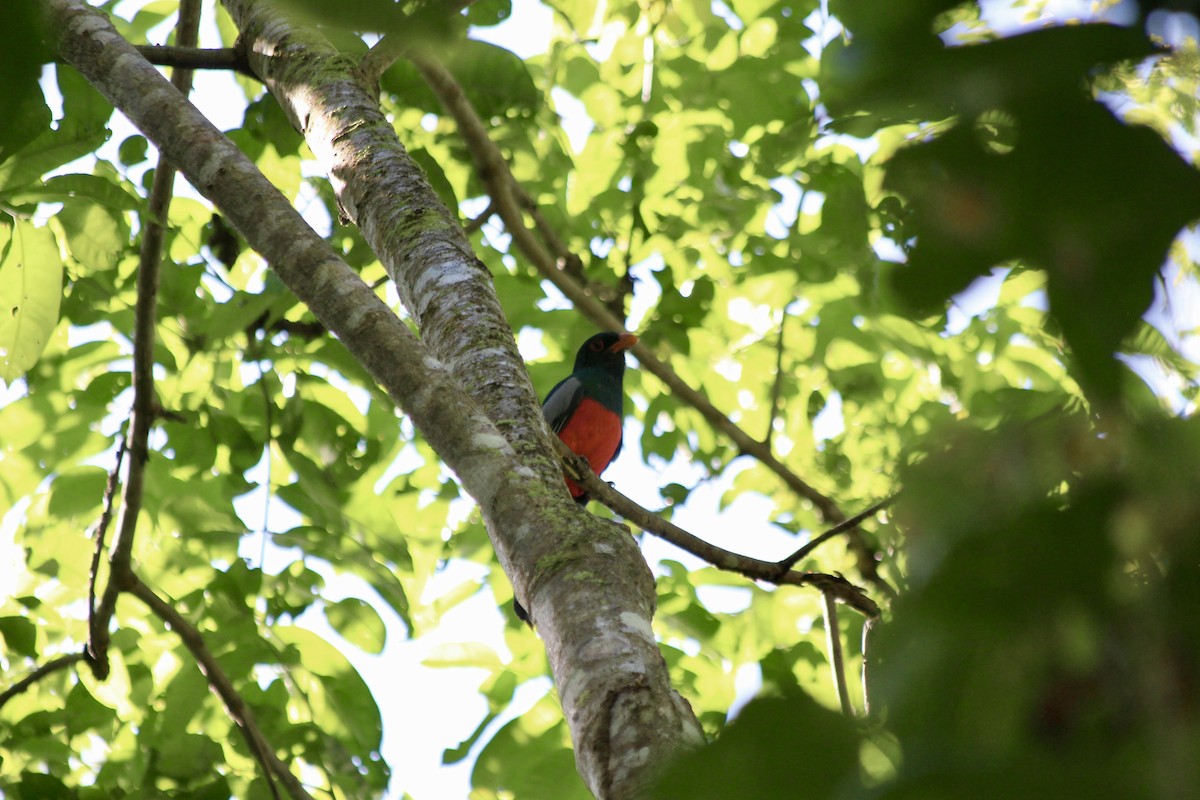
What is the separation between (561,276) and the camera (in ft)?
16.1

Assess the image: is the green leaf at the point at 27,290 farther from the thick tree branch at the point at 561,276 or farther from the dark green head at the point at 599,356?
the dark green head at the point at 599,356

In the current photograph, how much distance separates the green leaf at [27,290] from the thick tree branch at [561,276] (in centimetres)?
158

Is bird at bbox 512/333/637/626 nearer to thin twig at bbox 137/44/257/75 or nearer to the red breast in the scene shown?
the red breast

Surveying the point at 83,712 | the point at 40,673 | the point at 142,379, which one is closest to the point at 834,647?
the point at 83,712

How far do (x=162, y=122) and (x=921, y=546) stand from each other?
2.39 metres

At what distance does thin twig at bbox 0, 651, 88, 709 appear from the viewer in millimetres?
3775

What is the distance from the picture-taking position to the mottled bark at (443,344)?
143 cm

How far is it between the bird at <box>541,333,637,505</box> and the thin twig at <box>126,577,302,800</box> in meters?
3.29

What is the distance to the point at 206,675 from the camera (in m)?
3.69

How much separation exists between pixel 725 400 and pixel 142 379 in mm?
2974

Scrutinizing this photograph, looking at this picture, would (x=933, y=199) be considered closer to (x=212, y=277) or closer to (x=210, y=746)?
(x=210, y=746)

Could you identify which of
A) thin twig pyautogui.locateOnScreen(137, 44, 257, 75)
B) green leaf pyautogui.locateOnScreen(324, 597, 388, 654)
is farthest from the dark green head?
thin twig pyautogui.locateOnScreen(137, 44, 257, 75)

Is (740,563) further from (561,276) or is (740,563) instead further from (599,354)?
(599,354)

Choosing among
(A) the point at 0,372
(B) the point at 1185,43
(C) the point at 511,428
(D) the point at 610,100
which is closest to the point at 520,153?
(D) the point at 610,100
